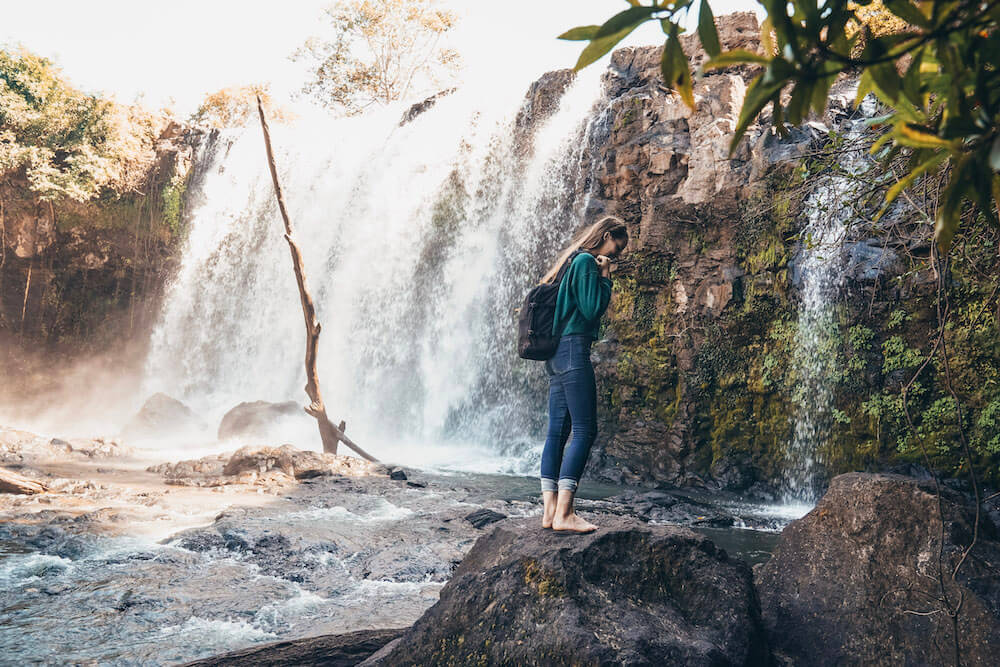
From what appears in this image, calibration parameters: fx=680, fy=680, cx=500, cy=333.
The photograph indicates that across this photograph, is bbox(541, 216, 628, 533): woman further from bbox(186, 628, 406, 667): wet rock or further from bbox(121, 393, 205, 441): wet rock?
bbox(121, 393, 205, 441): wet rock

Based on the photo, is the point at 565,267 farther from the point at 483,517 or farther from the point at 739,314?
the point at 739,314

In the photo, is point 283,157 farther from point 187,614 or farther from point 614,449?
point 187,614

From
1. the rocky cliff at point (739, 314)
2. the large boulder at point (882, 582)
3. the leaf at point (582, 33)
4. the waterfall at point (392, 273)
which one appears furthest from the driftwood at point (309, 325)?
the leaf at point (582, 33)

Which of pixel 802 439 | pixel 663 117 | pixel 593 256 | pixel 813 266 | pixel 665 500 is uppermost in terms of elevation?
pixel 663 117

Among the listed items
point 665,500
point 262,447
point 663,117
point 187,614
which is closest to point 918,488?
point 187,614

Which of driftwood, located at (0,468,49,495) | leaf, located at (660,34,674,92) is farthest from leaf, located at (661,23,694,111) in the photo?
driftwood, located at (0,468,49,495)

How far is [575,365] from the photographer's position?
10.7ft

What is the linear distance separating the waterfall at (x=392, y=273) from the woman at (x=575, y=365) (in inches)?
311

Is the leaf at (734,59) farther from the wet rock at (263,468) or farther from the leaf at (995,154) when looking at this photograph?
the wet rock at (263,468)

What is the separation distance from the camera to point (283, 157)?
19.2 meters

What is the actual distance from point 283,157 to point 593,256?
700 inches

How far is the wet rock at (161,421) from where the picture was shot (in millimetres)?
15016

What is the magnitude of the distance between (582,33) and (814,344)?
9.36 meters

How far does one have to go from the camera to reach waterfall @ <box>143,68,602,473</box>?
13609 millimetres
